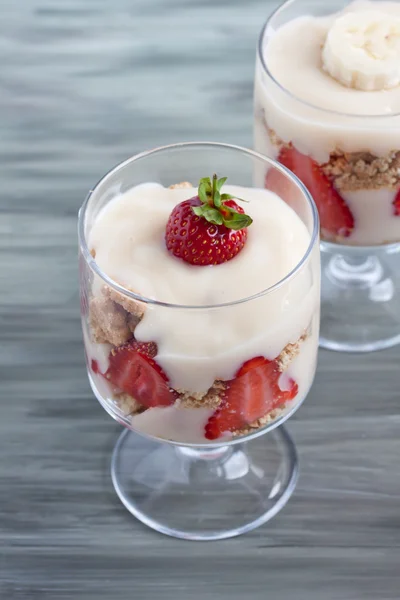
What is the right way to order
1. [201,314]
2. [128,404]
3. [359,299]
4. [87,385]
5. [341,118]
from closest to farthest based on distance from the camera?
[201,314]
[128,404]
[341,118]
[87,385]
[359,299]

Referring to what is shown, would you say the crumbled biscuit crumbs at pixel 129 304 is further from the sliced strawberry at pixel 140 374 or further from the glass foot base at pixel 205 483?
the glass foot base at pixel 205 483

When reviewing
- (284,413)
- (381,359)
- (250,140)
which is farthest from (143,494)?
(250,140)

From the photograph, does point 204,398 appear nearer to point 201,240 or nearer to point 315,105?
point 201,240

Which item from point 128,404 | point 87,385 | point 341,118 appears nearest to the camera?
point 128,404

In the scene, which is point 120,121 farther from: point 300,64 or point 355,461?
point 355,461

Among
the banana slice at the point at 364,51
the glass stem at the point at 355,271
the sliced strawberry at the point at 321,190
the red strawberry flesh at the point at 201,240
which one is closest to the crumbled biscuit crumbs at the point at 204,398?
the red strawberry flesh at the point at 201,240

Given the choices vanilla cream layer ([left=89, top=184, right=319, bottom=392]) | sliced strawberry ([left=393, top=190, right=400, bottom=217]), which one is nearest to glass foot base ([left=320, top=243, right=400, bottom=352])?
sliced strawberry ([left=393, top=190, right=400, bottom=217])

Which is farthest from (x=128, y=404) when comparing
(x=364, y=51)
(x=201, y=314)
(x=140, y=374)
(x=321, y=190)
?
(x=364, y=51)
